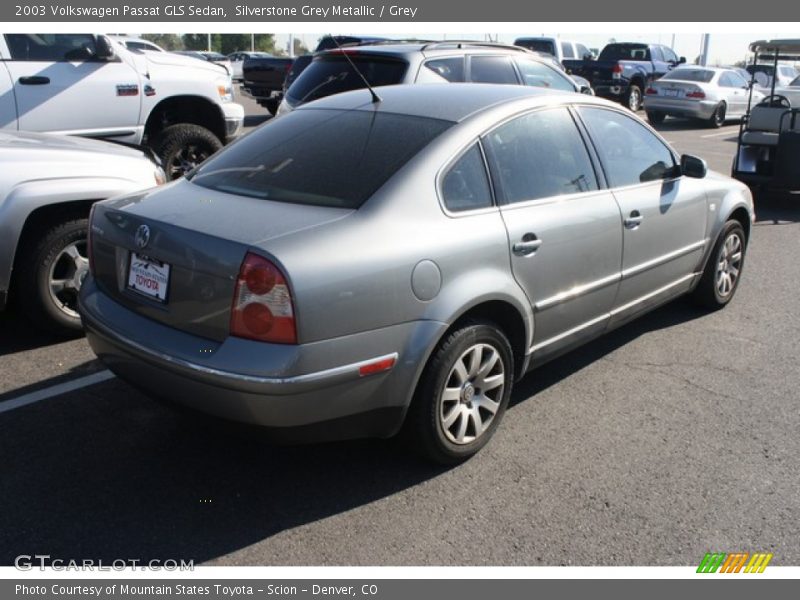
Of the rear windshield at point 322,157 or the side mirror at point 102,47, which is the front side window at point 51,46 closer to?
the side mirror at point 102,47

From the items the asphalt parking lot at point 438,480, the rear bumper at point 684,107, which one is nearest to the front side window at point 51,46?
the asphalt parking lot at point 438,480

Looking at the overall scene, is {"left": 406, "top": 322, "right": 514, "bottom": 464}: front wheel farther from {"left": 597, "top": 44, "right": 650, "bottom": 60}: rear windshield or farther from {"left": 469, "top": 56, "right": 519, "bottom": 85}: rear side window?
{"left": 597, "top": 44, "right": 650, "bottom": 60}: rear windshield

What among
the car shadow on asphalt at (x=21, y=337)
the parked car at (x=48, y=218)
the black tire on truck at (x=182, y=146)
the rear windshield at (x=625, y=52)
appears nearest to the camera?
the parked car at (x=48, y=218)

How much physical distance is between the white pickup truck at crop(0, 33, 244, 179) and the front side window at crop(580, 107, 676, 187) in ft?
15.3

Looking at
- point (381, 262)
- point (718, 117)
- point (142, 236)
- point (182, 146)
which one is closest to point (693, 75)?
point (718, 117)

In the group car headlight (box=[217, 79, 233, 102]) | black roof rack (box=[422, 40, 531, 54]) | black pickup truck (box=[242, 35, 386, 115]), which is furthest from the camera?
black pickup truck (box=[242, 35, 386, 115])

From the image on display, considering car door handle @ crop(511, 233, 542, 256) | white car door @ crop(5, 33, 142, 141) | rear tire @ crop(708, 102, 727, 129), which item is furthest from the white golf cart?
rear tire @ crop(708, 102, 727, 129)

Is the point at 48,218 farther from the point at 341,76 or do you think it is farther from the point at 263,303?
the point at 341,76

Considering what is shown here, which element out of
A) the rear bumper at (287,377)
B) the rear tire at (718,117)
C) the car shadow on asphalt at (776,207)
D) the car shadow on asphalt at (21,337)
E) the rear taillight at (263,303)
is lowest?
the car shadow on asphalt at (776,207)

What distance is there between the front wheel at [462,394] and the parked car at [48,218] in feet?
8.59

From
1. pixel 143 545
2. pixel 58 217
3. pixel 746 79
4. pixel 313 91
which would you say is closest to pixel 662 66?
pixel 746 79

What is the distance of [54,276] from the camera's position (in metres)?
4.91

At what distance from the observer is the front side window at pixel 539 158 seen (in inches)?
149

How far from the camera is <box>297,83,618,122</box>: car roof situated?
12.7 feet
